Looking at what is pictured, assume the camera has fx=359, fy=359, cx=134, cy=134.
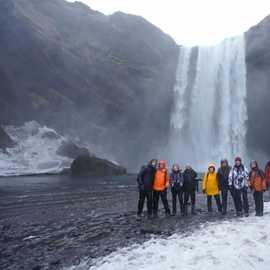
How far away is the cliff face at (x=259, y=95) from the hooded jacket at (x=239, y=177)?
133 feet

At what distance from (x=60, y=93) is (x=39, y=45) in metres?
7.19

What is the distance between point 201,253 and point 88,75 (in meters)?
48.7

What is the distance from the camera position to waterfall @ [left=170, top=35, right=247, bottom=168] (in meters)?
50.3

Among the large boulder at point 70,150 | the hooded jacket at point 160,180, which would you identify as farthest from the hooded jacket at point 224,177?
the large boulder at point 70,150

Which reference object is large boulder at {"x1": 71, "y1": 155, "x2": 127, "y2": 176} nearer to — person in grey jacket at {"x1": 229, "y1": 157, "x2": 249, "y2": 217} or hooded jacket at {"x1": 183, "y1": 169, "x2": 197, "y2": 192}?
hooded jacket at {"x1": 183, "y1": 169, "x2": 197, "y2": 192}

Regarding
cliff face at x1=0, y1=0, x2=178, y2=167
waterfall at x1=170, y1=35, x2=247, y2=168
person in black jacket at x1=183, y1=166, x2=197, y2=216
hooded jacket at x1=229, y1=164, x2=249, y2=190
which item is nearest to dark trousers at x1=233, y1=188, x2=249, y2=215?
hooded jacket at x1=229, y1=164, x2=249, y2=190

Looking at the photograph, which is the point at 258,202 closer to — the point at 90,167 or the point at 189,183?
the point at 189,183

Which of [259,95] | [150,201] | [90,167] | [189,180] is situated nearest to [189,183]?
[189,180]

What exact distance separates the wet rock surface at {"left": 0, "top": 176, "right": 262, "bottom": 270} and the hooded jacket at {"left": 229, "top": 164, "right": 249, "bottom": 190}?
3.93 feet

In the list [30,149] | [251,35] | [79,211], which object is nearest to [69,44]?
[30,149]

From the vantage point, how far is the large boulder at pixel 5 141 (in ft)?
141

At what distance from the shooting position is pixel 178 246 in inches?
300

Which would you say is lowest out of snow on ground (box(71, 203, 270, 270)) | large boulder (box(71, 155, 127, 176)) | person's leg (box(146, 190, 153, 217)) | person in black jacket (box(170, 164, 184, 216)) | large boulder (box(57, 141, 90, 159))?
snow on ground (box(71, 203, 270, 270))

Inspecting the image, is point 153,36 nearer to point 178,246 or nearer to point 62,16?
point 62,16
